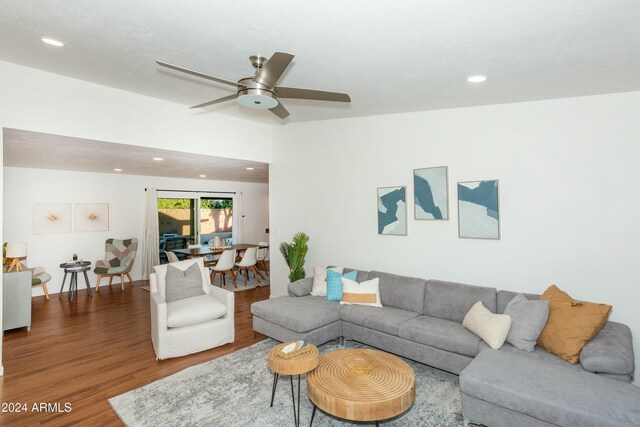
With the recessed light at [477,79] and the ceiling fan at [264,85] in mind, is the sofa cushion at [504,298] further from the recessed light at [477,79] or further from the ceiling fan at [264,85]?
the ceiling fan at [264,85]

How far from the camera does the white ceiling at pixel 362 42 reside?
1.93 metres

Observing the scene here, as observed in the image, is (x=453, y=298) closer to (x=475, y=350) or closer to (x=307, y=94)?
(x=475, y=350)

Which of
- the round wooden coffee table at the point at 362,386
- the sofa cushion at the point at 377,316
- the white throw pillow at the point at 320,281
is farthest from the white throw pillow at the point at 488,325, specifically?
the white throw pillow at the point at 320,281

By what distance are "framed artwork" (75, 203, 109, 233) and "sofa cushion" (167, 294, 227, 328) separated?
14.9 ft

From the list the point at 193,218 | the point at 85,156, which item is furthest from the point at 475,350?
the point at 193,218

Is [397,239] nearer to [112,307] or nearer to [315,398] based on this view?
[315,398]

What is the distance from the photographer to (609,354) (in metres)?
2.31

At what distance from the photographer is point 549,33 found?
2029 mm

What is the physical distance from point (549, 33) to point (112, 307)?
6.81 meters

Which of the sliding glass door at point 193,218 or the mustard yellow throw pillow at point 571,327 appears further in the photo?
the sliding glass door at point 193,218

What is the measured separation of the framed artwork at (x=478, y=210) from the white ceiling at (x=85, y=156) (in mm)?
3617

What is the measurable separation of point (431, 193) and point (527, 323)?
182cm

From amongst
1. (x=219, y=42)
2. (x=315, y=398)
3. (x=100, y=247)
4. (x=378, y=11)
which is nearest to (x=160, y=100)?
(x=219, y=42)

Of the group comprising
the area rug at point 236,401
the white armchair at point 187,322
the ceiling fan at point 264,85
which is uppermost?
the ceiling fan at point 264,85
